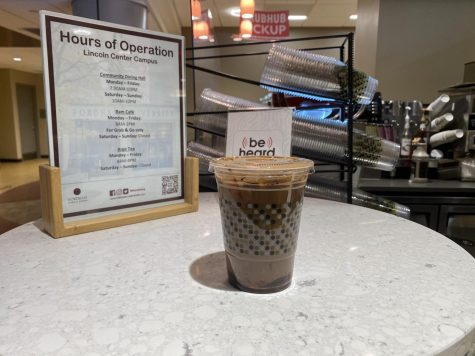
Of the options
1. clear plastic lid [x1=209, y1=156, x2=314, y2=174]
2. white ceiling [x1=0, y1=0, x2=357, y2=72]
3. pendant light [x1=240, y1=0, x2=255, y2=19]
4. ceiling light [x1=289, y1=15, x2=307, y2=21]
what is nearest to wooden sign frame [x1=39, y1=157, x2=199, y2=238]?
clear plastic lid [x1=209, y1=156, x2=314, y2=174]

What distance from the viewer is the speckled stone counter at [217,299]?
35cm

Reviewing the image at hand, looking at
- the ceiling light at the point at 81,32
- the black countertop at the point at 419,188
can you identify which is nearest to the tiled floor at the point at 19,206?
the ceiling light at the point at 81,32

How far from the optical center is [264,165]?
44 cm

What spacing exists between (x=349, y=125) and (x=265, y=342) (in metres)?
0.74

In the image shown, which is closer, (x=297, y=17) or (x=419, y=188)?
(x=419, y=188)

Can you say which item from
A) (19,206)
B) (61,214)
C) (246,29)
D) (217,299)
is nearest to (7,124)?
(246,29)

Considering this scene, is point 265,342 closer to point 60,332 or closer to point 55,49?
point 60,332

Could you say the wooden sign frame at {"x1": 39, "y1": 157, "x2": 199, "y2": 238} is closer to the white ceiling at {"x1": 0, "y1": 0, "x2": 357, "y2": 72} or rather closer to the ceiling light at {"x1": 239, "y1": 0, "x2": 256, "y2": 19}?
the ceiling light at {"x1": 239, "y1": 0, "x2": 256, "y2": 19}

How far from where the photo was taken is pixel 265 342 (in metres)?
0.35

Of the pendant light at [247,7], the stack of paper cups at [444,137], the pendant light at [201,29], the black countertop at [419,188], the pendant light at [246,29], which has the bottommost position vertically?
the black countertop at [419,188]

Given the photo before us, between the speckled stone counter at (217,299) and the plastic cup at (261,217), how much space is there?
3 cm

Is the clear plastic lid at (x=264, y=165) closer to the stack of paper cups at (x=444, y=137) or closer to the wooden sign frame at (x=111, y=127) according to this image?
the wooden sign frame at (x=111, y=127)

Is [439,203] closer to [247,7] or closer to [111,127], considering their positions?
[111,127]

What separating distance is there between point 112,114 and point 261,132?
0.33m
